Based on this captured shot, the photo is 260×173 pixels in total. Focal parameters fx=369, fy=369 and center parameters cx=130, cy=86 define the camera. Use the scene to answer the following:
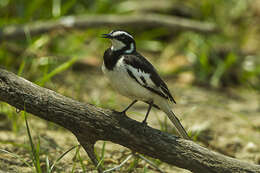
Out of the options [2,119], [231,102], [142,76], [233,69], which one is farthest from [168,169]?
[233,69]

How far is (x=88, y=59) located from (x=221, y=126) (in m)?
2.68

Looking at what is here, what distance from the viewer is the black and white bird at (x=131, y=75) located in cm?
306

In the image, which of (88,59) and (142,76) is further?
(88,59)

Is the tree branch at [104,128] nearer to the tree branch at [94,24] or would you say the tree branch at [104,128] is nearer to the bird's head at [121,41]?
the bird's head at [121,41]

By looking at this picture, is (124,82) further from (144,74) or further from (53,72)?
(53,72)

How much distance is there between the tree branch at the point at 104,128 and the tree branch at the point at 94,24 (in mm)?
2630

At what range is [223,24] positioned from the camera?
26.4 ft

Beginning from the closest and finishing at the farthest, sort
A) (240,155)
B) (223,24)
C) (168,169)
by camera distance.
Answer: (168,169), (240,155), (223,24)

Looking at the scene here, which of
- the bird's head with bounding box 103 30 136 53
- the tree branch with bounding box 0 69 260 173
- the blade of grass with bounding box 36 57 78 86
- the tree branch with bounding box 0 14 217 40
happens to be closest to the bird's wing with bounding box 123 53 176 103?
the bird's head with bounding box 103 30 136 53

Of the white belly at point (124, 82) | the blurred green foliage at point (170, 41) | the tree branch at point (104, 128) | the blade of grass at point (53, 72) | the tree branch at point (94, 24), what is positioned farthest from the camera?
the blurred green foliage at point (170, 41)

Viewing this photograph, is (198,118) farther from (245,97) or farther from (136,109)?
(245,97)

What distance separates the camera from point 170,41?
7727 millimetres

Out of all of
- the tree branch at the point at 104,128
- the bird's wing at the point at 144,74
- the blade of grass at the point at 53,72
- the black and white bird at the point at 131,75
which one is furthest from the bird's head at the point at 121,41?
the blade of grass at the point at 53,72

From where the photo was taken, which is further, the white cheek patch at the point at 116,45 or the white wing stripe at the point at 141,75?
the white cheek patch at the point at 116,45
